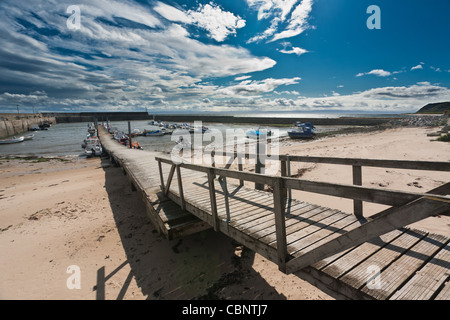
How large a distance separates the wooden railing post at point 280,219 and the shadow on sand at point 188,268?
1.83m

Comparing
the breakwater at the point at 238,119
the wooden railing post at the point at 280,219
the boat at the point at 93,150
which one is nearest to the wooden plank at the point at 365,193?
the wooden railing post at the point at 280,219

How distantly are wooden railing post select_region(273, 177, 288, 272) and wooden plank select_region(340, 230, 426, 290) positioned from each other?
69 cm

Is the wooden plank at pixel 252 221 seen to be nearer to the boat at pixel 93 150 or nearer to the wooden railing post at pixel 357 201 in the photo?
the wooden railing post at pixel 357 201

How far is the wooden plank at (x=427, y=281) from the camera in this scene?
224 cm

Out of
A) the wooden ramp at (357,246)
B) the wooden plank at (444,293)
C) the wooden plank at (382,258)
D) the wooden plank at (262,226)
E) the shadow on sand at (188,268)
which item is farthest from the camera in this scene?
the shadow on sand at (188,268)

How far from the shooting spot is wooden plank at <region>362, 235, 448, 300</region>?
2.31 metres

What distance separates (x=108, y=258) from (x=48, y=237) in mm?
2781

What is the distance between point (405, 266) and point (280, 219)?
5.37ft

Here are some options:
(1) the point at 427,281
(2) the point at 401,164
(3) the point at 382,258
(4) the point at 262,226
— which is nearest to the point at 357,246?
(3) the point at 382,258

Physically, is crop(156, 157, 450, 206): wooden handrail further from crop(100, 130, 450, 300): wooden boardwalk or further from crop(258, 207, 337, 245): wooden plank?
crop(258, 207, 337, 245): wooden plank

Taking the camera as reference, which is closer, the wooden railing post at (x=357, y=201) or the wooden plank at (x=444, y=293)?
the wooden plank at (x=444, y=293)

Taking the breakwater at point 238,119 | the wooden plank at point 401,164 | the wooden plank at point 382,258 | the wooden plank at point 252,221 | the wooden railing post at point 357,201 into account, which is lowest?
the wooden plank at point 382,258

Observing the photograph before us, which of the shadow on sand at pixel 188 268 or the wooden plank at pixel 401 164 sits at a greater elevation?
the wooden plank at pixel 401 164
